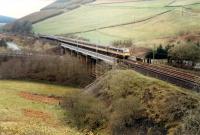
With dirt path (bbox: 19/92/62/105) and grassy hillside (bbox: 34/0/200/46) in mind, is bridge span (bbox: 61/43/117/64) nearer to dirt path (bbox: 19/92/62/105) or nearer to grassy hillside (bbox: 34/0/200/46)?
dirt path (bbox: 19/92/62/105)

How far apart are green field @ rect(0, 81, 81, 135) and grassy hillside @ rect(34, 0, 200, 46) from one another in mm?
40246

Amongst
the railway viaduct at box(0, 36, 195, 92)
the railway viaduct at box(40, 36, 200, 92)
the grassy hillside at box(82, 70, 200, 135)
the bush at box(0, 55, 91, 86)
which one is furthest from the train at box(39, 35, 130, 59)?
the grassy hillside at box(82, 70, 200, 135)

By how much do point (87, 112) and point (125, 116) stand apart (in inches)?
249

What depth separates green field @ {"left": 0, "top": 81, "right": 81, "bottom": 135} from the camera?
129 ft

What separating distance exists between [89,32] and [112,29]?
842 cm

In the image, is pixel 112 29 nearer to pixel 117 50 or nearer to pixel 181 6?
pixel 181 6

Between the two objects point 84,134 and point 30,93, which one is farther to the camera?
point 30,93

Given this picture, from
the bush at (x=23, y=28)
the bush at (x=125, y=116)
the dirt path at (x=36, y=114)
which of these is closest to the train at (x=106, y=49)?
the dirt path at (x=36, y=114)

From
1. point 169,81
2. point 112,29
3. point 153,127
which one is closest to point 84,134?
point 153,127

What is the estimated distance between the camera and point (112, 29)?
141250mm

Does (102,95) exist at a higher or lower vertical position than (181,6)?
lower

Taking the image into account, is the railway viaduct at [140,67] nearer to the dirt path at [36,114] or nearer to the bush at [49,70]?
the bush at [49,70]

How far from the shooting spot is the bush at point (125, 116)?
46.3 m

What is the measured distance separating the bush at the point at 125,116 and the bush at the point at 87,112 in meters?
2.73
